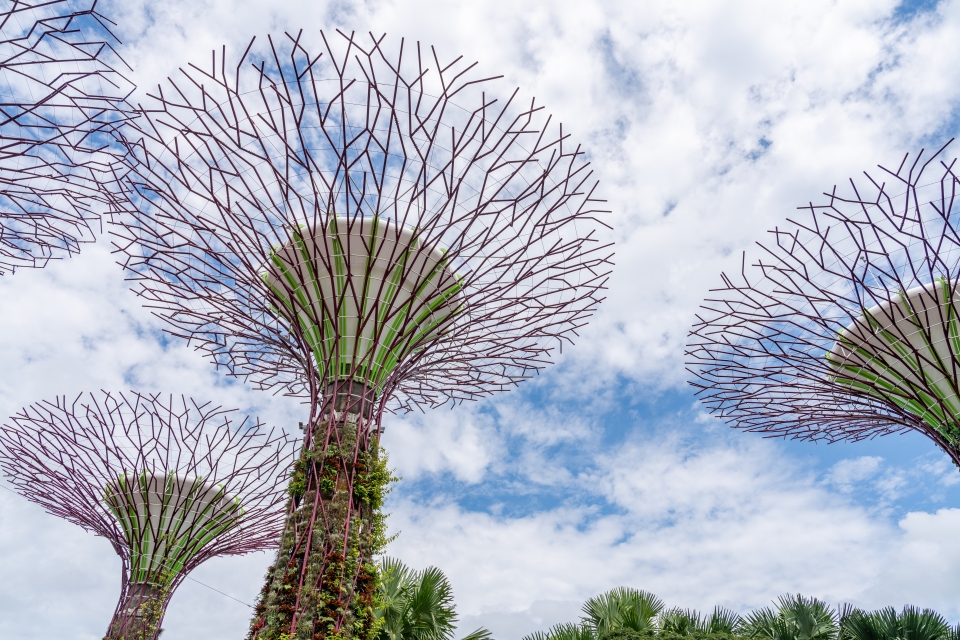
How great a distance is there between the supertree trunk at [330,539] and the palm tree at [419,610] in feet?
11.2

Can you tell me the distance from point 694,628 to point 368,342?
31.1 ft

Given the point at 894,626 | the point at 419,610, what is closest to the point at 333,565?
the point at 419,610

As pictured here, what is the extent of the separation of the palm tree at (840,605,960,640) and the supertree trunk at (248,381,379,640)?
30.9 ft

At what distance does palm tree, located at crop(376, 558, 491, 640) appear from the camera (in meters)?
15.1

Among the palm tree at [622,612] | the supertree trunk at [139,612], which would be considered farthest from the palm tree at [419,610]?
the supertree trunk at [139,612]

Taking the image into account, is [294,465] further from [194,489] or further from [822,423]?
[822,423]

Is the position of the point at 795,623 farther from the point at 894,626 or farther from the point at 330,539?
the point at 330,539

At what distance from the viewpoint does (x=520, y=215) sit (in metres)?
13.6

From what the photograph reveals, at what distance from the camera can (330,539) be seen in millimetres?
11656

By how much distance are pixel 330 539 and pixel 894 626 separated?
34.6 feet

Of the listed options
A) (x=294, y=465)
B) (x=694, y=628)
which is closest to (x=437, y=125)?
(x=294, y=465)

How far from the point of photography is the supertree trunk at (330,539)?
11023 mm

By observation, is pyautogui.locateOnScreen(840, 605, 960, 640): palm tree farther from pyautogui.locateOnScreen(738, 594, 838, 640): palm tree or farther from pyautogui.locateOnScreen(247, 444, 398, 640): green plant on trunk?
pyautogui.locateOnScreen(247, 444, 398, 640): green plant on trunk

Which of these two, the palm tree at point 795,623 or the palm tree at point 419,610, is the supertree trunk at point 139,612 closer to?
the palm tree at point 419,610
